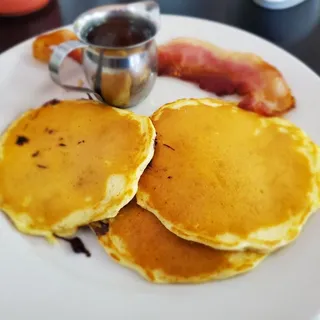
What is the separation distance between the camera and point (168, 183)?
3.53 feet

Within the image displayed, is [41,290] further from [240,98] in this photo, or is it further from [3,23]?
[3,23]

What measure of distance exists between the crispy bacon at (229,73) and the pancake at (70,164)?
0.97ft

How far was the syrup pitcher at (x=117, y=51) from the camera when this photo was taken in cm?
125

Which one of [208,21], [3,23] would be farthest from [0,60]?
[208,21]

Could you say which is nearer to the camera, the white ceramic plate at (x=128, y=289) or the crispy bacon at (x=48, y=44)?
the white ceramic plate at (x=128, y=289)

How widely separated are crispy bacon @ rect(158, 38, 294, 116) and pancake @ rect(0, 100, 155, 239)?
30cm

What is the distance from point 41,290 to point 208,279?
1.12 feet

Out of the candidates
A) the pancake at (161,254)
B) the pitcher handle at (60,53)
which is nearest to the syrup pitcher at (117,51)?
the pitcher handle at (60,53)

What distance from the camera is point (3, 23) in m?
1.70

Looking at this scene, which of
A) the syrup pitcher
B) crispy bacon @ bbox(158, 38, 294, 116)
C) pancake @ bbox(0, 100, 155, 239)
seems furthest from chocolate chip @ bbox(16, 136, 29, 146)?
crispy bacon @ bbox(158, 38, 294, 116)

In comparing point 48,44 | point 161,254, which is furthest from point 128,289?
point 48,44

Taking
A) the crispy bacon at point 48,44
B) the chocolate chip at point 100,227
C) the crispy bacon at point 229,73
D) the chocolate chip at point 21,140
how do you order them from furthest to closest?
the crispy bacon at point 48,44 < the crispy bacon at point 229,73 < the chocolate chip at point 21,140 < the chocolate chip at point 100,227

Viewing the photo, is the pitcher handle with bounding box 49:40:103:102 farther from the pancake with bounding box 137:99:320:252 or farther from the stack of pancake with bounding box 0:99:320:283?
the pancake with bounding box 137:99:320:252

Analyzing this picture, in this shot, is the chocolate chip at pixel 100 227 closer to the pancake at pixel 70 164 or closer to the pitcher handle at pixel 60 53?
the pancake at pixel 70 164
